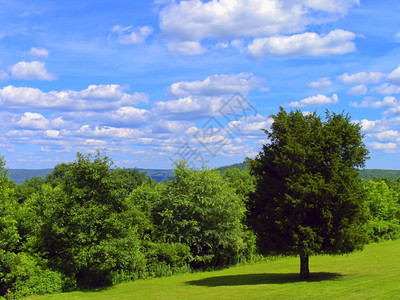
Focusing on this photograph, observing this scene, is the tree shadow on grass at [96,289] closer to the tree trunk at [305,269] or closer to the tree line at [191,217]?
the tree line at [191,217]

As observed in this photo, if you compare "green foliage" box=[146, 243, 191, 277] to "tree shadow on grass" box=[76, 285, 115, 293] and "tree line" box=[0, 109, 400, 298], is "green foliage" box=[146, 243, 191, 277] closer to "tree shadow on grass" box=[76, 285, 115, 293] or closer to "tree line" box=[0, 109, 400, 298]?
"tree line" box=[0, 109, 400, 298]

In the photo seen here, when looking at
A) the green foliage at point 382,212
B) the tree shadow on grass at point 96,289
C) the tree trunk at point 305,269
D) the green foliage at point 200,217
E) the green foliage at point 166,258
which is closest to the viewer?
the tree trunk at point 305,269

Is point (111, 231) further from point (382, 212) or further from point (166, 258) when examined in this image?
point (382, 212)

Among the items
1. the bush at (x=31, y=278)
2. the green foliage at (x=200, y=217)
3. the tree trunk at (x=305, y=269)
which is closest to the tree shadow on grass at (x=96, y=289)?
the bush at (x=31, y=278)

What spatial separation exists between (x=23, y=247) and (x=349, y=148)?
89.0 ft

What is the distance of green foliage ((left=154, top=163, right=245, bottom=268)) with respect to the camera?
4116 cm

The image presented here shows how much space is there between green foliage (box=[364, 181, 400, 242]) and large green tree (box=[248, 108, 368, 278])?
46756 millimetres

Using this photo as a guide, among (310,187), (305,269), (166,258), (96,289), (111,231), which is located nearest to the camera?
(310,187)

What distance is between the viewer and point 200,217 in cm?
4184

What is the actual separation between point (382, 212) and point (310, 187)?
2139 inches

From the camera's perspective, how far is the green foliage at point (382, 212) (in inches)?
2591

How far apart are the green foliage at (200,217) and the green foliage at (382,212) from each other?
34.4 m

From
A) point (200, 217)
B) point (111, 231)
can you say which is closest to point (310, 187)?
point (111, 231)

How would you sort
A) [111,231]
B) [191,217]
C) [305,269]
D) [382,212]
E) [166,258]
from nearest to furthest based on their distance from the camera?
[305,269] < [111,231] < [166,258] < [191,217] < [382,212]
